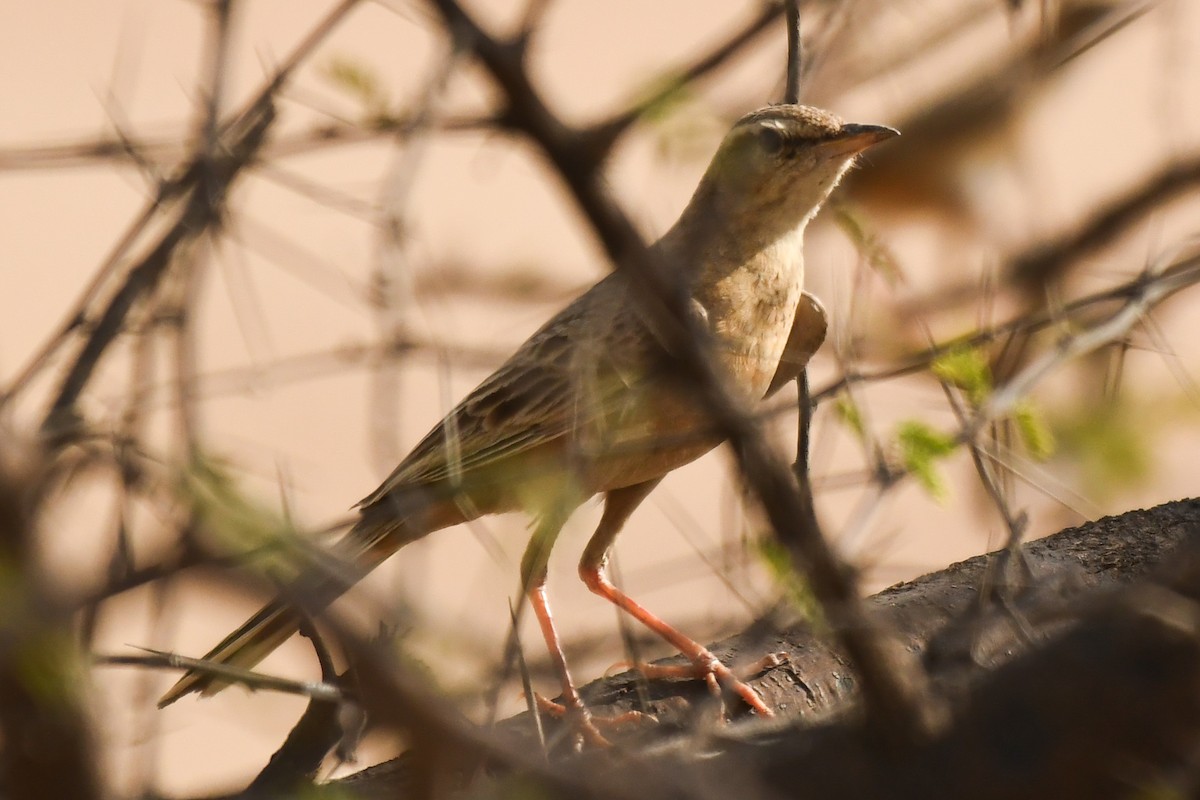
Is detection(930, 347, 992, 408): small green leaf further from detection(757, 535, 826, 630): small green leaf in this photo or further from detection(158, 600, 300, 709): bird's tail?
detection(158, 600, 300, 709): bird's tail

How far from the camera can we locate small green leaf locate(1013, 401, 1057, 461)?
10.9 ft

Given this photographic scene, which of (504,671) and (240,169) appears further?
(240,169)

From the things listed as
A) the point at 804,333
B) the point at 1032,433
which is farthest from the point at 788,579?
the point at 804,333

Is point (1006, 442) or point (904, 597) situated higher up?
point (1006, 442)

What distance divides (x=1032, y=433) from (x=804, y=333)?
1.98m

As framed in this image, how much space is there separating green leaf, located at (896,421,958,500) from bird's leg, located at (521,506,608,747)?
80 cm

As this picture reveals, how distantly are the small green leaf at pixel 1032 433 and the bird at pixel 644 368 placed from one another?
1113 mm

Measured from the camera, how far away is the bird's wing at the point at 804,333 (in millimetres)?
5203

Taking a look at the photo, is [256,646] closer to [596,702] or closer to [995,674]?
[596,702]

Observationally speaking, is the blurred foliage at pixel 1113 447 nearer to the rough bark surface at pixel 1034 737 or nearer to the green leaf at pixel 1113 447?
the green leaf at pixel 1113 447

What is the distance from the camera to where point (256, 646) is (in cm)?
456

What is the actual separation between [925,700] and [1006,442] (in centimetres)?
136

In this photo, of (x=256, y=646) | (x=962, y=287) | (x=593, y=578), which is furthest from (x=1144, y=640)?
(x=962, y=287)

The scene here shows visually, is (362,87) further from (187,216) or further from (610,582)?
(610,582)
